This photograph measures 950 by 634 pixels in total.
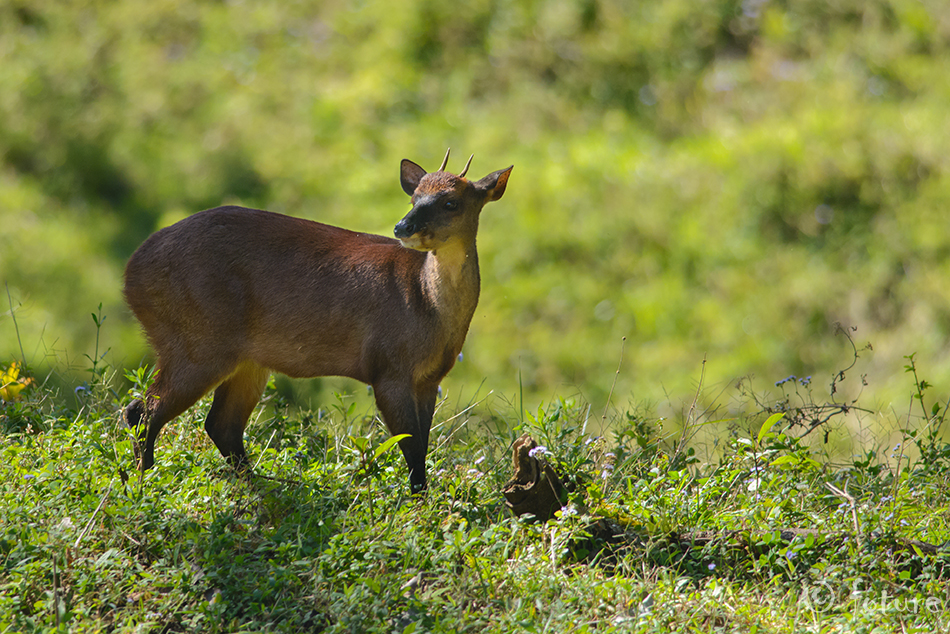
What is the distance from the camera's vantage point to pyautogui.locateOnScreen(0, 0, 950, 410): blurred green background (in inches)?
364

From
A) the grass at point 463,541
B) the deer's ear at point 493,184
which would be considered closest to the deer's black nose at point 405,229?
the deer's ear at point 493,184

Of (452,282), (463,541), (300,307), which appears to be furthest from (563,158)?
(463,541)

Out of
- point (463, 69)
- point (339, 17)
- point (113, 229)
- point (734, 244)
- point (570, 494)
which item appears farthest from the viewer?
point (339, 17)

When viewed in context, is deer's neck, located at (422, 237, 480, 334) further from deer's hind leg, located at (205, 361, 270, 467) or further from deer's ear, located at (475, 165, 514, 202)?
deer's hind leg, located at (205, 361, 270, 467)

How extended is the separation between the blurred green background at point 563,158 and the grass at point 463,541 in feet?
12.3

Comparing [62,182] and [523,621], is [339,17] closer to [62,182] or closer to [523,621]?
[62,182]

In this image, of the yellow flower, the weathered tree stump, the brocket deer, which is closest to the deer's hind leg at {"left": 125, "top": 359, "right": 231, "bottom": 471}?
the brocket deer

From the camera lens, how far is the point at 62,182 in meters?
11.1

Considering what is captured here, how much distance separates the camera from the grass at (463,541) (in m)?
3.69

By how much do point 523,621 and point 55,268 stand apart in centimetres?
808

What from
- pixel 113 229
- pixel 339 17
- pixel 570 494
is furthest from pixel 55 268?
pixel 570 494

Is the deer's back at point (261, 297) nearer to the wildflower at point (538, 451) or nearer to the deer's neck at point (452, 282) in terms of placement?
the deer's neck at point (452, 282)

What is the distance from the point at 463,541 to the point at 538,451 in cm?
55

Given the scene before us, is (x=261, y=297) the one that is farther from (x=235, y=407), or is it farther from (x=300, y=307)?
(x=235, y=407)
